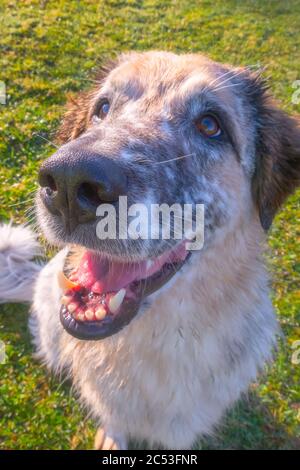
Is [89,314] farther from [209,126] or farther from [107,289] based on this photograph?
[209,126]

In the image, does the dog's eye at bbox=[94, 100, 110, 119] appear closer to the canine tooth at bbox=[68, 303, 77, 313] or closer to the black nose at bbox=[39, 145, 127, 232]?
the black nose at bbox=[39, 145, 127, 232]

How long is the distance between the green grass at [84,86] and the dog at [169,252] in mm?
513

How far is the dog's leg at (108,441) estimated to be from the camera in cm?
330

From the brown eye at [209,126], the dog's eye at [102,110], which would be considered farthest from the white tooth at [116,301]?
the dog's eye at [102,110]

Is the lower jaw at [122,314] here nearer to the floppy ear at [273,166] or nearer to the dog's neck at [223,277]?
the dog's neck at [223,277]

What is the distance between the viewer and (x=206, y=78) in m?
2.53

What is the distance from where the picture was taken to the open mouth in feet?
7.16

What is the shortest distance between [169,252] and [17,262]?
2059 mm

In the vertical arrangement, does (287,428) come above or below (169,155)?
below

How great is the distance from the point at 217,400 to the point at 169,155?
1.73 meters

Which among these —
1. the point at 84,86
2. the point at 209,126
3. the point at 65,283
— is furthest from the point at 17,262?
the point at 84,86
